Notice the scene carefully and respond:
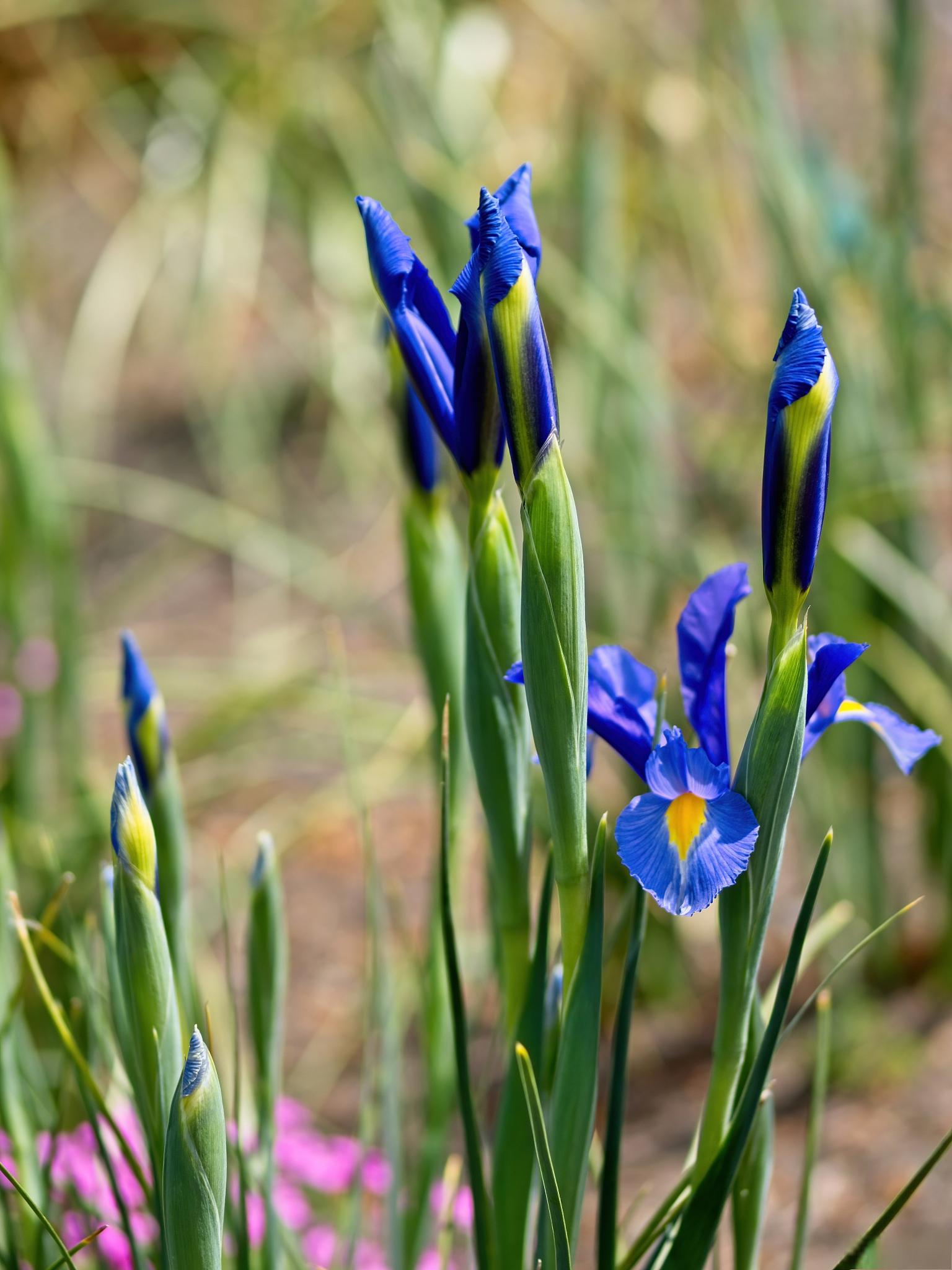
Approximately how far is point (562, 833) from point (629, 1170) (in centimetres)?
98

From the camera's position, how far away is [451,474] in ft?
3.78

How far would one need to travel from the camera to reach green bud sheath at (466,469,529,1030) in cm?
56

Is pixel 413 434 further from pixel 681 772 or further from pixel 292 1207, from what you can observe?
pixel 292 1207

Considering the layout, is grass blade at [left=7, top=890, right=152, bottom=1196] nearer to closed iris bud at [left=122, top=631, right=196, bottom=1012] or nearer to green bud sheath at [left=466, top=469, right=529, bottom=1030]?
closed iris bud at [left=122, top=631, right=196, bottom=1012]

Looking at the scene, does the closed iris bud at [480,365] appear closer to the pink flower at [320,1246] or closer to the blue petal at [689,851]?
the blue petal at [689,851]

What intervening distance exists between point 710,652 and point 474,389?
175 millimetres

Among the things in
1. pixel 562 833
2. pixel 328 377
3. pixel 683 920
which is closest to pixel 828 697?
pixel 562 833

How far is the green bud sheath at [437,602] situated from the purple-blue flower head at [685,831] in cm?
32

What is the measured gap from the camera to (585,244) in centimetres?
185

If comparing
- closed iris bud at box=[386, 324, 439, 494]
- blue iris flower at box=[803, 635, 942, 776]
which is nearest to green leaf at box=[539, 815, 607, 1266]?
blue iris flower at box=[803, 635, 942, 776]

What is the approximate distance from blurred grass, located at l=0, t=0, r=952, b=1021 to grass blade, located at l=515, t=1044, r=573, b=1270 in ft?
1.36

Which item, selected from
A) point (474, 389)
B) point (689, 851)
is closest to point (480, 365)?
point (474, 389)

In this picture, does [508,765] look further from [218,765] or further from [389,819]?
[389,819]

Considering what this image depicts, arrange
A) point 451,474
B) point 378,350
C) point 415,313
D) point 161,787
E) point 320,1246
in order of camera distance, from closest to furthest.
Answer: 1. point 415,313
2. point 161,787
3. point 320,1246
4. point 451,474
5. point 378,350
